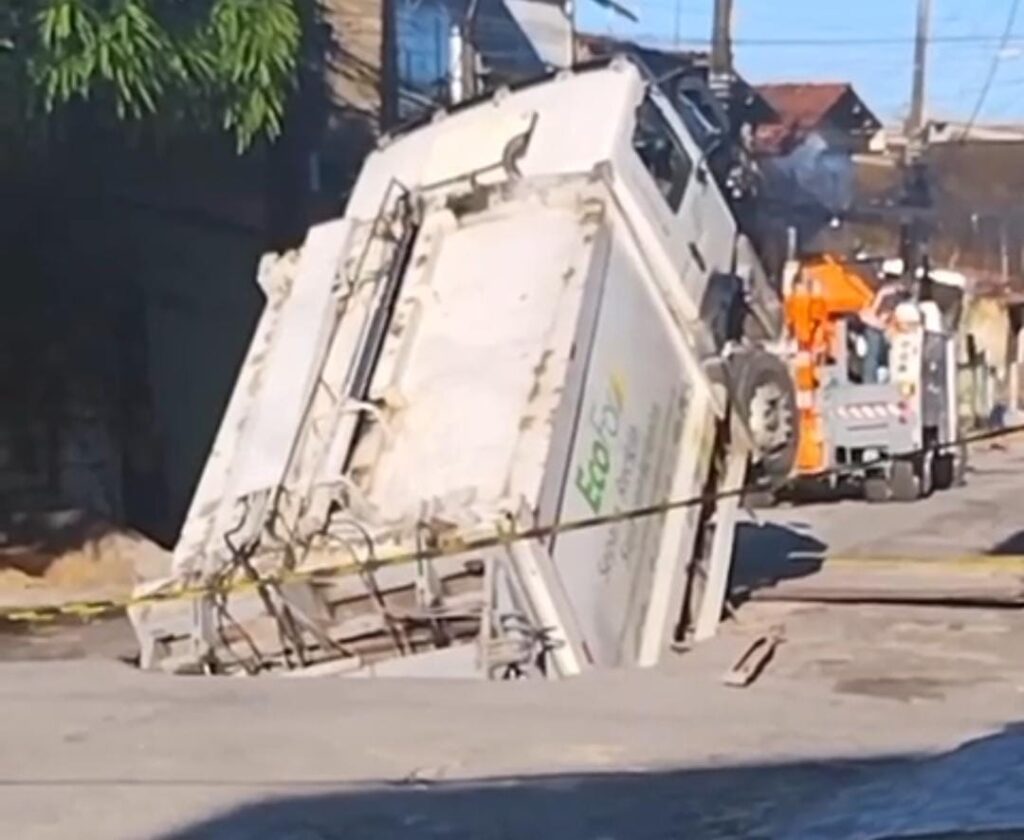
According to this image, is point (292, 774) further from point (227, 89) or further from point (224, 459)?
point (227, 89)

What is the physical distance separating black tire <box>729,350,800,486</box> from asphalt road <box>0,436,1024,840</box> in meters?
0.79

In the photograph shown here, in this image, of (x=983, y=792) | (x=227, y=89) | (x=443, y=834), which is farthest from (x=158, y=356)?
(x=983, y=792)

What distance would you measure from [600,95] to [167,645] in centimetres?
349

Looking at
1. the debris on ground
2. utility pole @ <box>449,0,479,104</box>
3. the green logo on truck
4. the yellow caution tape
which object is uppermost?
utility pole @ <box>449,0,479,104</box>

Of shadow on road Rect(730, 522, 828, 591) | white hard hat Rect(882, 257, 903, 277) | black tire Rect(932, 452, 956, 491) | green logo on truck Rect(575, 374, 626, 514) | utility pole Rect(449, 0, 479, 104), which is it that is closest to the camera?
green logo on truck Rect(575, 374, 626, 514)

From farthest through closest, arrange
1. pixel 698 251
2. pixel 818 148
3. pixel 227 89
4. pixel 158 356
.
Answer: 1. pixel 818 148
2. pixel 158 356
3. pixel 227 89
4. pixel 698 251

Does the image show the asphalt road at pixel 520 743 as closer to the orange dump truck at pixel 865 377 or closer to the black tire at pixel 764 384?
the black tire at pixel 764 384

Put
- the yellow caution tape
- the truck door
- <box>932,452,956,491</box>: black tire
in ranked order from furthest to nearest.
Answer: <box>932,452,956,491</box>: black tire < the truck door < the yellow caution tape

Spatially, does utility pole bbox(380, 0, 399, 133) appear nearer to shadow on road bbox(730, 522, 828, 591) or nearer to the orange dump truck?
the orange dump truck

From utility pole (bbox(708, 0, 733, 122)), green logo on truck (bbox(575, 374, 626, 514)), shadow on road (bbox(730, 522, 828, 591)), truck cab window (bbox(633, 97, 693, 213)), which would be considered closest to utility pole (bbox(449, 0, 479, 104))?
utility pole (bbox(708, 0, 733, 122))

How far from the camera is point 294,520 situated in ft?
38.1

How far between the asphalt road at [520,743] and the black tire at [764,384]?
0.79 meters

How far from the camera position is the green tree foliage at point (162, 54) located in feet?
59.8

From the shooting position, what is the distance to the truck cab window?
13.1m
